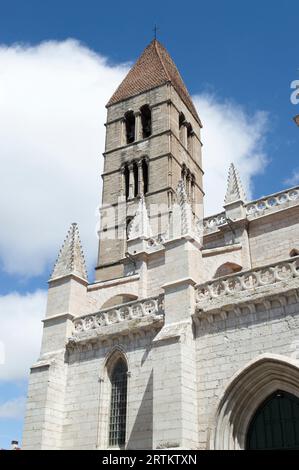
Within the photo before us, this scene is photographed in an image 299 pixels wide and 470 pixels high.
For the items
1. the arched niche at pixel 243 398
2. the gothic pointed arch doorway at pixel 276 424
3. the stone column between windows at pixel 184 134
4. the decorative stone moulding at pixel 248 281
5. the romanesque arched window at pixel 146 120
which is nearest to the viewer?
the gothic pointed arch doorway at pixel 276 424

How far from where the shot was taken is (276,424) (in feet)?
38.6

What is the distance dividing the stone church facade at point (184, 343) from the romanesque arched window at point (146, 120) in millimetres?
17768

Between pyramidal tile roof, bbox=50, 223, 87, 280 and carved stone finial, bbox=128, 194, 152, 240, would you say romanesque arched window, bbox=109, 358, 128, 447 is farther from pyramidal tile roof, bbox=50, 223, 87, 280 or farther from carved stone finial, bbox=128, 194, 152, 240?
carved stone finial, bbox=128, 194, 152, 240

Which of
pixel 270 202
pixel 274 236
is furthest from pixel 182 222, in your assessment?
pixel 270 202

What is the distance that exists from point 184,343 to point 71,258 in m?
5.68

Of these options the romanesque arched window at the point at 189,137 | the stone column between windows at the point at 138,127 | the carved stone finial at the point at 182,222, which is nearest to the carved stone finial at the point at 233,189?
the carved stone finial at the point at 182,222

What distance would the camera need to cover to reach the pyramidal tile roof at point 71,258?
17.0 meters

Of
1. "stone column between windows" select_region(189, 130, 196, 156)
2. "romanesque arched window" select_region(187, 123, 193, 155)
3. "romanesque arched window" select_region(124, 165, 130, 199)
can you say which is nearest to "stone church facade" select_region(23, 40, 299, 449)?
"romanesque arched window" select_region(124, 165, 130, 199)

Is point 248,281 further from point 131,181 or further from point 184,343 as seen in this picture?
point 131,181

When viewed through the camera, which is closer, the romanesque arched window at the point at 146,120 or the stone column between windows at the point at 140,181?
the stone column between windows at the point at 140,181

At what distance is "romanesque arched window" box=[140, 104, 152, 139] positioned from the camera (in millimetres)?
38469

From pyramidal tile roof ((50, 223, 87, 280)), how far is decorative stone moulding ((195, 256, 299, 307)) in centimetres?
477

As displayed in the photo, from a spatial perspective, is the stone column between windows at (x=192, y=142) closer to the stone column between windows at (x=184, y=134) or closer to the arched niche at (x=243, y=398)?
the stone column between windows at (x=184, y=134)
